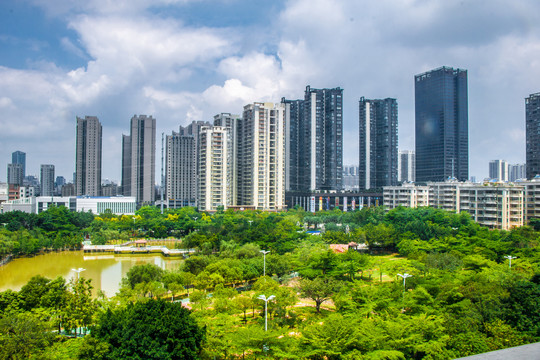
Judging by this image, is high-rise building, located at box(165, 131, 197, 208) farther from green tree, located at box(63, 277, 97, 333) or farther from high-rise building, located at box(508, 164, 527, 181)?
green tree, located at box(63, 277, 97, 333)

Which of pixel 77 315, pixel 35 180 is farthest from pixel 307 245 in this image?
pixel 35 180

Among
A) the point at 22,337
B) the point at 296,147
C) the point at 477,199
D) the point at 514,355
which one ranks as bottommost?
the point at 22,337

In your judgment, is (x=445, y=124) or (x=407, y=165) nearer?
(x=445, y=124)

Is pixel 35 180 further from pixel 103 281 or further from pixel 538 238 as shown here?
pixel 538 238

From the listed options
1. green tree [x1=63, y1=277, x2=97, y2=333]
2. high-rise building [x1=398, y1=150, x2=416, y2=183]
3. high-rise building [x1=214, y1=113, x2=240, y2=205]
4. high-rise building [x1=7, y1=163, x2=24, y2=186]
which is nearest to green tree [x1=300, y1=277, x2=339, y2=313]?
green tree [x1=63, y1=277, x2=97, y2=333]

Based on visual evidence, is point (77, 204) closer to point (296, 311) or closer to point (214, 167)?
point (214, 167)

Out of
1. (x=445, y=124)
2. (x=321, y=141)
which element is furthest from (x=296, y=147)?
(x=445, y=124)

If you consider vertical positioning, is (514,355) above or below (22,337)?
above
